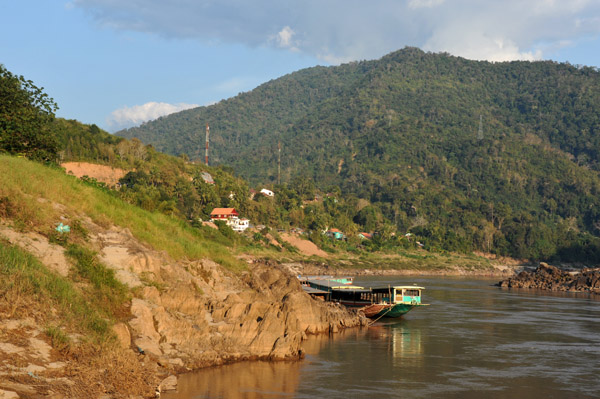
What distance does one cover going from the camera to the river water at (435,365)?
24531 millimetres

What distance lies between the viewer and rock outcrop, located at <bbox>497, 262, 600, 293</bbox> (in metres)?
95.6

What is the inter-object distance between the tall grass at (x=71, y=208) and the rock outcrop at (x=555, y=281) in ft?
239

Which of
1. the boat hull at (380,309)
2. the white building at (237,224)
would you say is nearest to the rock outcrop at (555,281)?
the white building at (237,224)

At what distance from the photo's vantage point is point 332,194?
624 ft

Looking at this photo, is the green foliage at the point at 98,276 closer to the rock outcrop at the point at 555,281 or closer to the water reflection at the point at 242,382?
→ the water reflection at the point at 242,382

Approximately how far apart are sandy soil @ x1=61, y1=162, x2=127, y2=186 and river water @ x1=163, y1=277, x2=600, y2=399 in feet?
236

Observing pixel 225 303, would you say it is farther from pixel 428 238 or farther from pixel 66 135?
pixel 428 238

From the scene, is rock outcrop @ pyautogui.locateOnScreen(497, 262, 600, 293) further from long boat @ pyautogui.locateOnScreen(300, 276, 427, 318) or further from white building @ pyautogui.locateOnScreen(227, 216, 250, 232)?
long boat @ pyautogui.locateOnScreen(300, 276, 427, 318)

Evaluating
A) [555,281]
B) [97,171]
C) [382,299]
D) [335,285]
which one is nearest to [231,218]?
[97,171]

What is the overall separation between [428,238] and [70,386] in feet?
502

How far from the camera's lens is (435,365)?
3145cm

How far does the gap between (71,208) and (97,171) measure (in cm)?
8452

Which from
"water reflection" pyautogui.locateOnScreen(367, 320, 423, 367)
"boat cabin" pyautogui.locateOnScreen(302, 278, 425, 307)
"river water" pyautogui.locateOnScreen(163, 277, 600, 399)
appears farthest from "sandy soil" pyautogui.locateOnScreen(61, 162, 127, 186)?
"water reflection" pyautogui.locateOnScreen(367, 320, 423, 367)

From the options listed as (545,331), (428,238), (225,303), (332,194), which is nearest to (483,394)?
(225,303)
